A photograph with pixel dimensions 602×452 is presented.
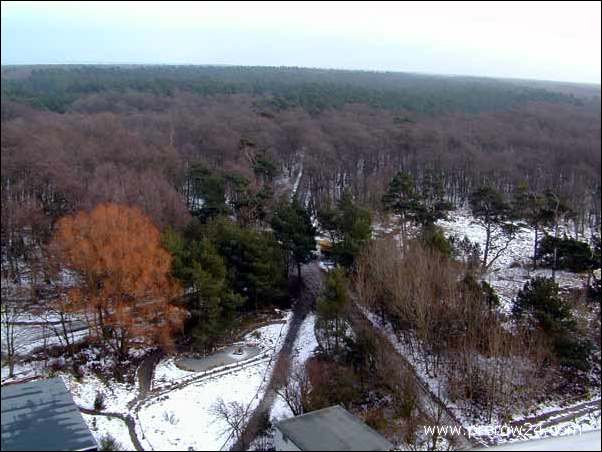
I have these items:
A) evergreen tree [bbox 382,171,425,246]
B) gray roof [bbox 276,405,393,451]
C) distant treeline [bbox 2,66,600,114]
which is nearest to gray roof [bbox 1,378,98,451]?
gray roof [bbox 276,405,393,451]

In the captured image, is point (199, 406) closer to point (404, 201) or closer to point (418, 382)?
point (418, 382)

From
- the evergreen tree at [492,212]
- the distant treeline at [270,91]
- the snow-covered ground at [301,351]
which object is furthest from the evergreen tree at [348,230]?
the distant treeline at [270,91]

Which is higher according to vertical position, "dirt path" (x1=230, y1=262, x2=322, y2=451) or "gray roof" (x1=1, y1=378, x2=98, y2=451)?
"gray roof" (x1=1, y1=378, x2=98, y2=451)

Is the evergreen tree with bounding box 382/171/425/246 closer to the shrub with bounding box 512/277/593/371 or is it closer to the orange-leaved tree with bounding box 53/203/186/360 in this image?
the shrub with bounding box 512/277/593/371

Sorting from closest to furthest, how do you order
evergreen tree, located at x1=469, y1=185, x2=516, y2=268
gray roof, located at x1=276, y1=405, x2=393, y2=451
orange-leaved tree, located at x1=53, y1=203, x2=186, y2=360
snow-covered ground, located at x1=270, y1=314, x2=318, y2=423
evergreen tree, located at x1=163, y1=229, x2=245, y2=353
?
1. gray roof, located at x1=276, y1=405, x2=393, y2=451
2. snow-covered ground, located at x1=270, y1=314, x2=318, y2=423
3. orange-leaved tree, located at x1=53, y1=203, x2=186, y2=360
4. evergreen tree, located at x1=163, y1=229, x2=245, y2=353
5. evergreen tree, located at x1=469, y1=185, x2=516, y2=268

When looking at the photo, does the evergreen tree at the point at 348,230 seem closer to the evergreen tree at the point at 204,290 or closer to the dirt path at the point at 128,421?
the evergreen tree at the point at 204,290

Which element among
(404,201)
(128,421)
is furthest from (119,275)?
(404,201)

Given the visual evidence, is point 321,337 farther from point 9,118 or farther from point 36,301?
point 9,118
